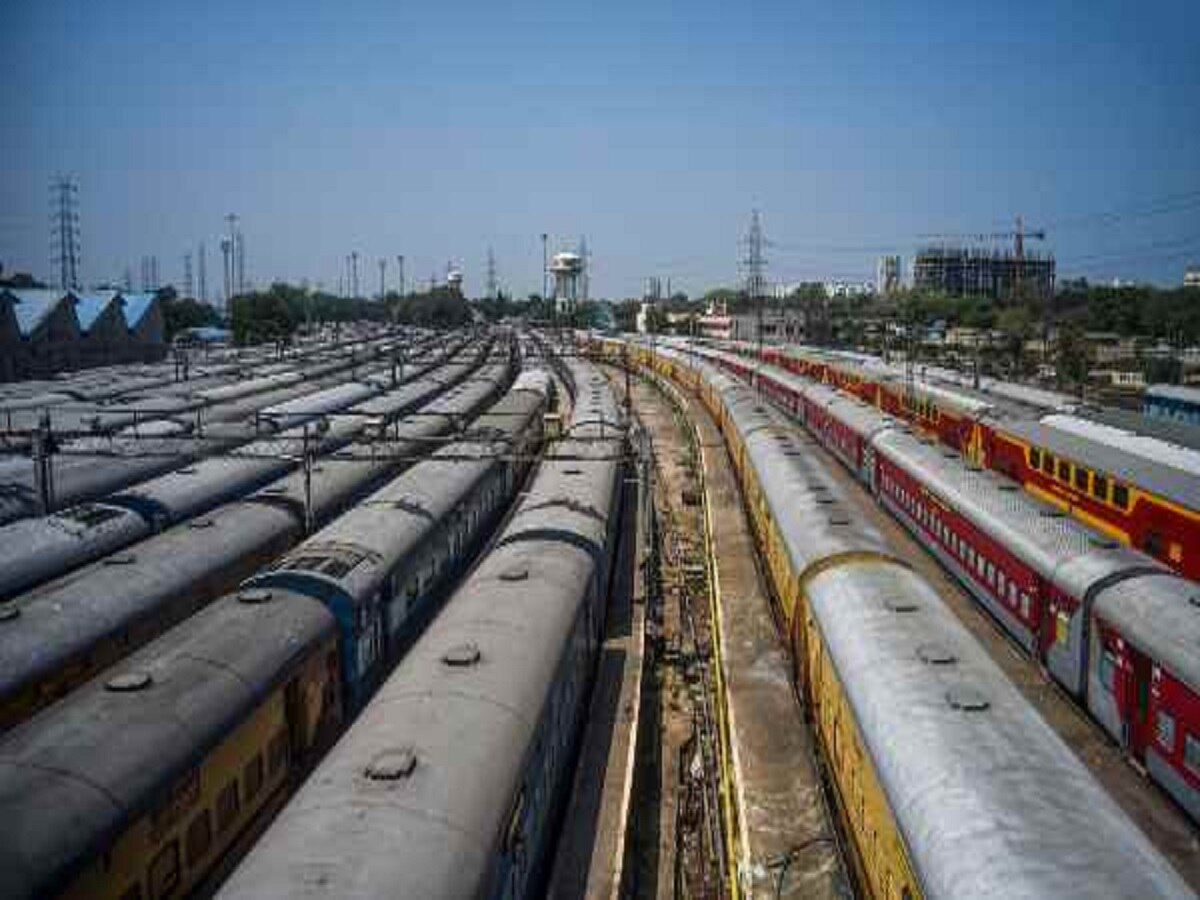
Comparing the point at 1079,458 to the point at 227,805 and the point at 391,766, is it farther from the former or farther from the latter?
the point at 227,805

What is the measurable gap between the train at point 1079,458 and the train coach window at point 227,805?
18.7 m

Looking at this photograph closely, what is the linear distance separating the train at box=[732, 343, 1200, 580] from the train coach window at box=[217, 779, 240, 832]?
737 inches

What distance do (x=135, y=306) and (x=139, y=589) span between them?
4284 inches

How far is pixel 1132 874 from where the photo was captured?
8203mm

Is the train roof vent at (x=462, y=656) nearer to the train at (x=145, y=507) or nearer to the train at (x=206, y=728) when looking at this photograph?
the train at (x=206, y=728)

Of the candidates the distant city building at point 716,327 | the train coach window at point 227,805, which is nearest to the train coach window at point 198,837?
the train coach window at point 227,805

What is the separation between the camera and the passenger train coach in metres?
8.51

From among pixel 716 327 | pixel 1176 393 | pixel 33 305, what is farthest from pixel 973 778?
pixel 716 327

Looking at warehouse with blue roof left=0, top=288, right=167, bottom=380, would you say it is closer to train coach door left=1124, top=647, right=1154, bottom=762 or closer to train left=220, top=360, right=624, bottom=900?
train left=220, top=360, right=624, bottom=900

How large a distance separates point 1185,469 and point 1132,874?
19792 mm

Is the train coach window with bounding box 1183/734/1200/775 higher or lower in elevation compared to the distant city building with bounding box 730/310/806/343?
lower

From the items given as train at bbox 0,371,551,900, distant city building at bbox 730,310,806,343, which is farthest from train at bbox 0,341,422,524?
distant city building at bbox 730,310,806,343

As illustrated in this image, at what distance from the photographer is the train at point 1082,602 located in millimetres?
14539

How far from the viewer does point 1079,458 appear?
1052 inches
